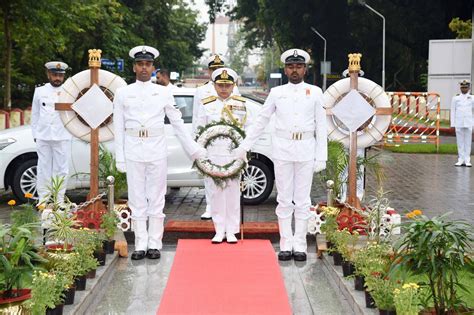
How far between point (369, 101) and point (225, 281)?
3.16 m

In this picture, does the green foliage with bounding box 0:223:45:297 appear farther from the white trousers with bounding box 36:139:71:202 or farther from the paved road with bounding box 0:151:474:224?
the paved road with bounding box 0:151:474:224

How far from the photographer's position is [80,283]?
690cm

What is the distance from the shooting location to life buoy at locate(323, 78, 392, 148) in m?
9.55

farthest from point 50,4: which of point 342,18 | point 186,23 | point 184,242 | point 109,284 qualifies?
point 186,23

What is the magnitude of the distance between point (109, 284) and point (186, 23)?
52642mm

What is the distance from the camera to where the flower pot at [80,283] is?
686 centimetres

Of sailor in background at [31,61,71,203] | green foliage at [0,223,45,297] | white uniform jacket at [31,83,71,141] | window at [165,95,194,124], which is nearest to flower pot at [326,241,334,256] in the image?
green foliage at [0,223,45,297]

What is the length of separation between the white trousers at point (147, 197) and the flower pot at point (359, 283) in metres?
2.62

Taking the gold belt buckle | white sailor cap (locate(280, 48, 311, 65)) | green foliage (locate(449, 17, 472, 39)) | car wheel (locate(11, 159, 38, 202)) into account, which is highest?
green foliage (locate(449, 17, 472, 39))

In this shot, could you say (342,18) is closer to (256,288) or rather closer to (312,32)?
(312,32)

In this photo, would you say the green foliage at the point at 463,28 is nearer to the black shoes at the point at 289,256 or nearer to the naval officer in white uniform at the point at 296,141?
the naval officer in white uniform at the point at 296,141

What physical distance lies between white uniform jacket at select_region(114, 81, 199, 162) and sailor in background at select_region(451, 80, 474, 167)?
11775 millimetres

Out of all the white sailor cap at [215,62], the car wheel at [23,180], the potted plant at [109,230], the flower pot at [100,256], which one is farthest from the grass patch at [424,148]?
the flower pot at [100,256]

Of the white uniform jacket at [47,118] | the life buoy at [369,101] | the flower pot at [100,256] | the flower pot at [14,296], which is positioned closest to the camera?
the flower pot at [14,296]
